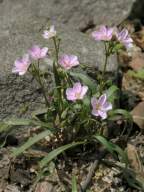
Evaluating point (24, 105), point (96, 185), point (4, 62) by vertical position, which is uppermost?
point (4, 62)

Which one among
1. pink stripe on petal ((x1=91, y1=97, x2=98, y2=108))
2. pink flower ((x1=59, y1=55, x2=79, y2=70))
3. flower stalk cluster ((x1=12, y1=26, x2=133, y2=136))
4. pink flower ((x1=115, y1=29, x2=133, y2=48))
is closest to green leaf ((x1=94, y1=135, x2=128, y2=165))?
flower stalk cluster ((x1=12, y1=26, x2=133, y2=136))

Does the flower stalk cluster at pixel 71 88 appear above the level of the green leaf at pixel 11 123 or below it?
above

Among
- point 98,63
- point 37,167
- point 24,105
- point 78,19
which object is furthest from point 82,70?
point 78,19

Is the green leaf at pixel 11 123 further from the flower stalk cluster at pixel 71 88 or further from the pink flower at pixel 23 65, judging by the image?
the pink flower at pixel 23 65

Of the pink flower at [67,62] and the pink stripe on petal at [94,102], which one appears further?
the pink flower at [67,62]

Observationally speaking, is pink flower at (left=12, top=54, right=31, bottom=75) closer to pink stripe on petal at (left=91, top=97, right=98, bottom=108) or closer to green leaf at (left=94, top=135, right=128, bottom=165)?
pink stripe on petal at (left=91, top=97, right=98, bottom=108)

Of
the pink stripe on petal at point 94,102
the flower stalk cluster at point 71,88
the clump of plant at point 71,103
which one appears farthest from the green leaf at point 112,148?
the pink stripe on petal at point 94,102

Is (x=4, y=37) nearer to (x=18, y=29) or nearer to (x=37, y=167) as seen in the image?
(x=18, y=29)
